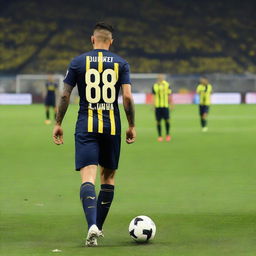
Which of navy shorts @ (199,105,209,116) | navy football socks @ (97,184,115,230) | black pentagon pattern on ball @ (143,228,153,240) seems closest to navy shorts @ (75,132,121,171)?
navy football socks @ (97,184,115,230)

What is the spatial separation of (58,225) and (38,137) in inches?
622

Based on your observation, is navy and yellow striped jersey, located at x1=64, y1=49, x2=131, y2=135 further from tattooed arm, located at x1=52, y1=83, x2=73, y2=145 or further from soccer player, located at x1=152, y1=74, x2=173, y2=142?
soccer player, located at x1=152, y1=74, x2=173, y2=142

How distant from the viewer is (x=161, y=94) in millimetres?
23938

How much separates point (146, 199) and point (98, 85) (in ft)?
12.5

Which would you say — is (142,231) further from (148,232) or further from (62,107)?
(62,107)

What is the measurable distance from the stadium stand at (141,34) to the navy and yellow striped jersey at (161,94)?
3532 centimetres

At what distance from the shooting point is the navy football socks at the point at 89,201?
688 centimetres

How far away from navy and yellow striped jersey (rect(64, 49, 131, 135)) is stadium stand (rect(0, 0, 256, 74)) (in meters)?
52.0

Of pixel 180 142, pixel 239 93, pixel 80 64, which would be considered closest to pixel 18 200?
pixel 80 64

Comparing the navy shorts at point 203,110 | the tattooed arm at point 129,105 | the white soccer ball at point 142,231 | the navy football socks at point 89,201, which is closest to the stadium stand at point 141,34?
the navy shorts at point 203,110

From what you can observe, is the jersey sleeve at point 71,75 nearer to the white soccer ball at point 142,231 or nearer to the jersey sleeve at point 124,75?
the jersey sleeve at point 124,75

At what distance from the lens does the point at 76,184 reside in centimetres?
1250

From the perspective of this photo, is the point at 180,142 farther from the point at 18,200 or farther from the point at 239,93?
the point at 239,93

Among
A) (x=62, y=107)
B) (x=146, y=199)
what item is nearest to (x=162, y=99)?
A: (x=146, y=199)
